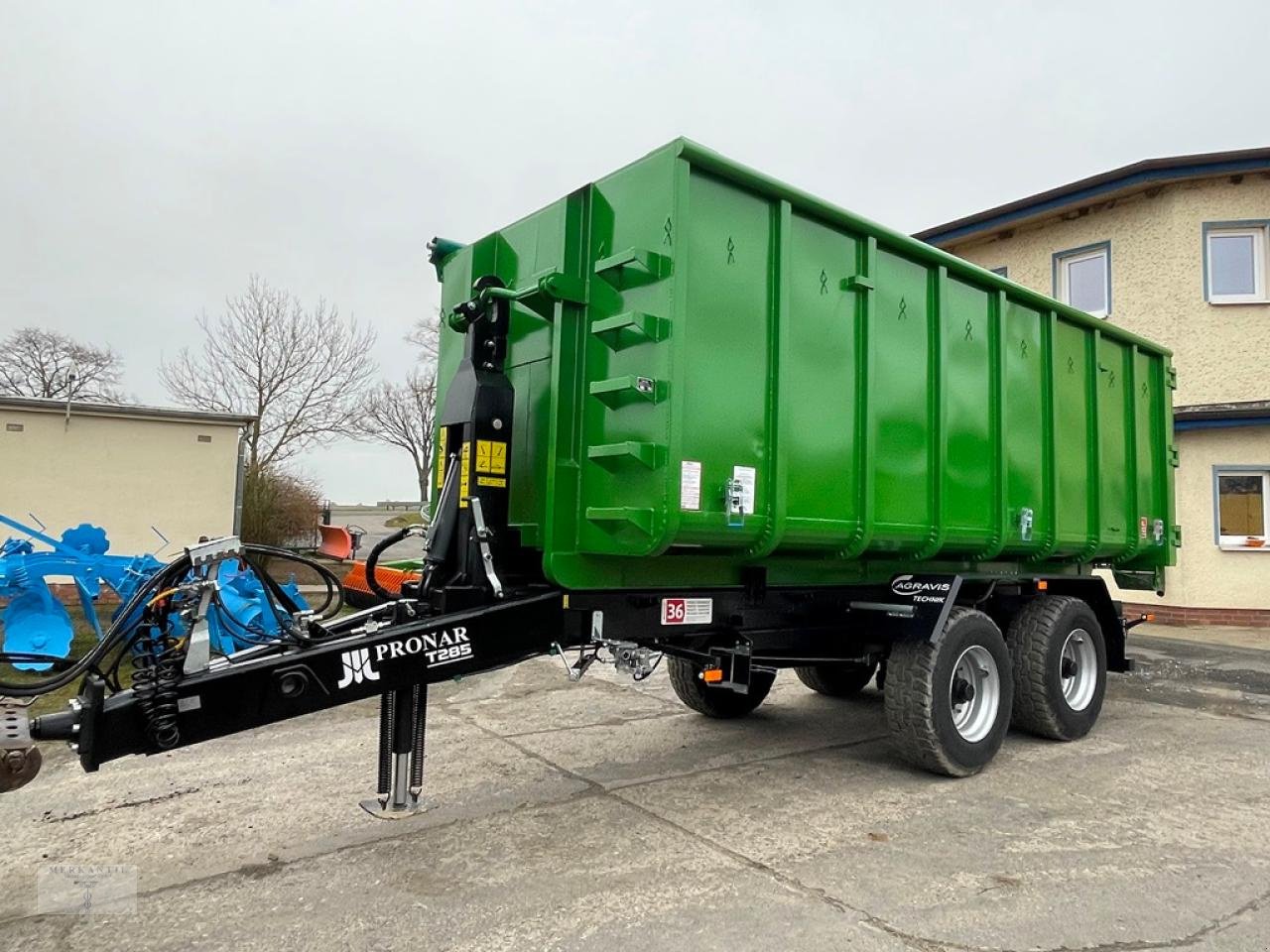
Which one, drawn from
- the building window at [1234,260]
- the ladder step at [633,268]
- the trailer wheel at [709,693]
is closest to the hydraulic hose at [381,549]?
the ladder step at [633,268]

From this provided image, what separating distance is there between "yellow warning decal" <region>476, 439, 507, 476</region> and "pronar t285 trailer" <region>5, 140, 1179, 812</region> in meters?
0.01

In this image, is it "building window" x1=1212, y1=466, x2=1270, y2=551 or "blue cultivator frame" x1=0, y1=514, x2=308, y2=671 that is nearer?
"blue cultivator frame" x1=0, y1=514, x2=308, y2=671

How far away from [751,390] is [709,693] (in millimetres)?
3121

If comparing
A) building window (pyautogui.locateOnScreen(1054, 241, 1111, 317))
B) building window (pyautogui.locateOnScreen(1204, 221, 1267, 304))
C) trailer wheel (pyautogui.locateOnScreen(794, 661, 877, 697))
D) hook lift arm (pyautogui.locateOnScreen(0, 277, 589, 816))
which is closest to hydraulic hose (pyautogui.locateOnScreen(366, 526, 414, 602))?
hook lift arm (pyautogui.locateOnScreen(0, 277, 589, 816))

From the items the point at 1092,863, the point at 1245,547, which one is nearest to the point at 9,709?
the point at 1092,863

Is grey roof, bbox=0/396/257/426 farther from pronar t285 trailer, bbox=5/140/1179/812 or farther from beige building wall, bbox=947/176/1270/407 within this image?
beige building wall, bbox=947/176/1270/407

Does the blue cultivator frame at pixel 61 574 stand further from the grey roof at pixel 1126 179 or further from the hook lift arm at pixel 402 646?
the grey roof at pixel 1126 179

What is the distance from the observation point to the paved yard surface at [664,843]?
3.29m

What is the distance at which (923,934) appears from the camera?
3240 mm

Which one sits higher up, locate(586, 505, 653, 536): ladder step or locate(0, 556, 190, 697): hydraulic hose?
locate(586, 505, 653, 536): ladder step

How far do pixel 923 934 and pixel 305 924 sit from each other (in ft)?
7.49

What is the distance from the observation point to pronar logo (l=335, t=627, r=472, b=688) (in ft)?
11.4

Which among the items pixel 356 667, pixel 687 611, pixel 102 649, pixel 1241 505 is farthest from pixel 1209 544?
pixel 102 649

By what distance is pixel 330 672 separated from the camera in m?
3.44
